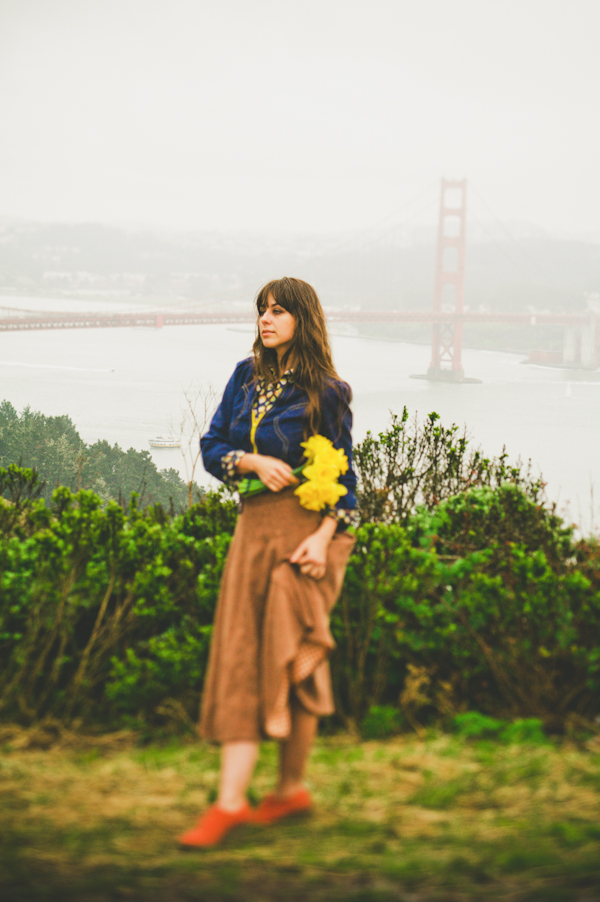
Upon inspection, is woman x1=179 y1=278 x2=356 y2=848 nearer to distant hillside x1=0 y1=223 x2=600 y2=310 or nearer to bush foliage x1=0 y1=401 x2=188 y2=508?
bush foliage x1=0 y1=401 x2=188 y2=508

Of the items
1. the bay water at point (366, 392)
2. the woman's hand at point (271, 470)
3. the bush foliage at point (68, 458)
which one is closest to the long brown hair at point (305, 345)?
the woman's hand at point (271, 470)

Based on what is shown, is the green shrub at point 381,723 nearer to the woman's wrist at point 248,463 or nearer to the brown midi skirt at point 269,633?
the brown midi skirt at point 269,633

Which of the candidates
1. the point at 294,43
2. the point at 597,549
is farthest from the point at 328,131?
the point at 597,549

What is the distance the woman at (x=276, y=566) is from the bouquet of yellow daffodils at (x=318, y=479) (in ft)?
0.08

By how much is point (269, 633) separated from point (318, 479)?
30 cm

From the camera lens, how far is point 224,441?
5.23 ft

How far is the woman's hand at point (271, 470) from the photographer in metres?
1.47

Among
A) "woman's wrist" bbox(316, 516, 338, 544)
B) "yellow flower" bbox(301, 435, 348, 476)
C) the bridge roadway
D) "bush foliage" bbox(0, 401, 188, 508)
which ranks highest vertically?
the bridge roadway

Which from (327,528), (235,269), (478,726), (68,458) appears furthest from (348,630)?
(235,269)

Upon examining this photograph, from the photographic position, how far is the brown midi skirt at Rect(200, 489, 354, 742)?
138cm

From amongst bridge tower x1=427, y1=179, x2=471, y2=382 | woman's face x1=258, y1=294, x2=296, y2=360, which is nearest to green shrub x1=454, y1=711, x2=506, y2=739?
woman's face x1=258, y1=294, x2=296, y2=360

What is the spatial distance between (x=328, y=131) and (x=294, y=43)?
9.42 meters

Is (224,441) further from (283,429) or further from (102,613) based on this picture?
(102,613)

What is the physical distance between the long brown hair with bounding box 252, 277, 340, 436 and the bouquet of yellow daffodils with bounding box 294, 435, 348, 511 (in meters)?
0.05
